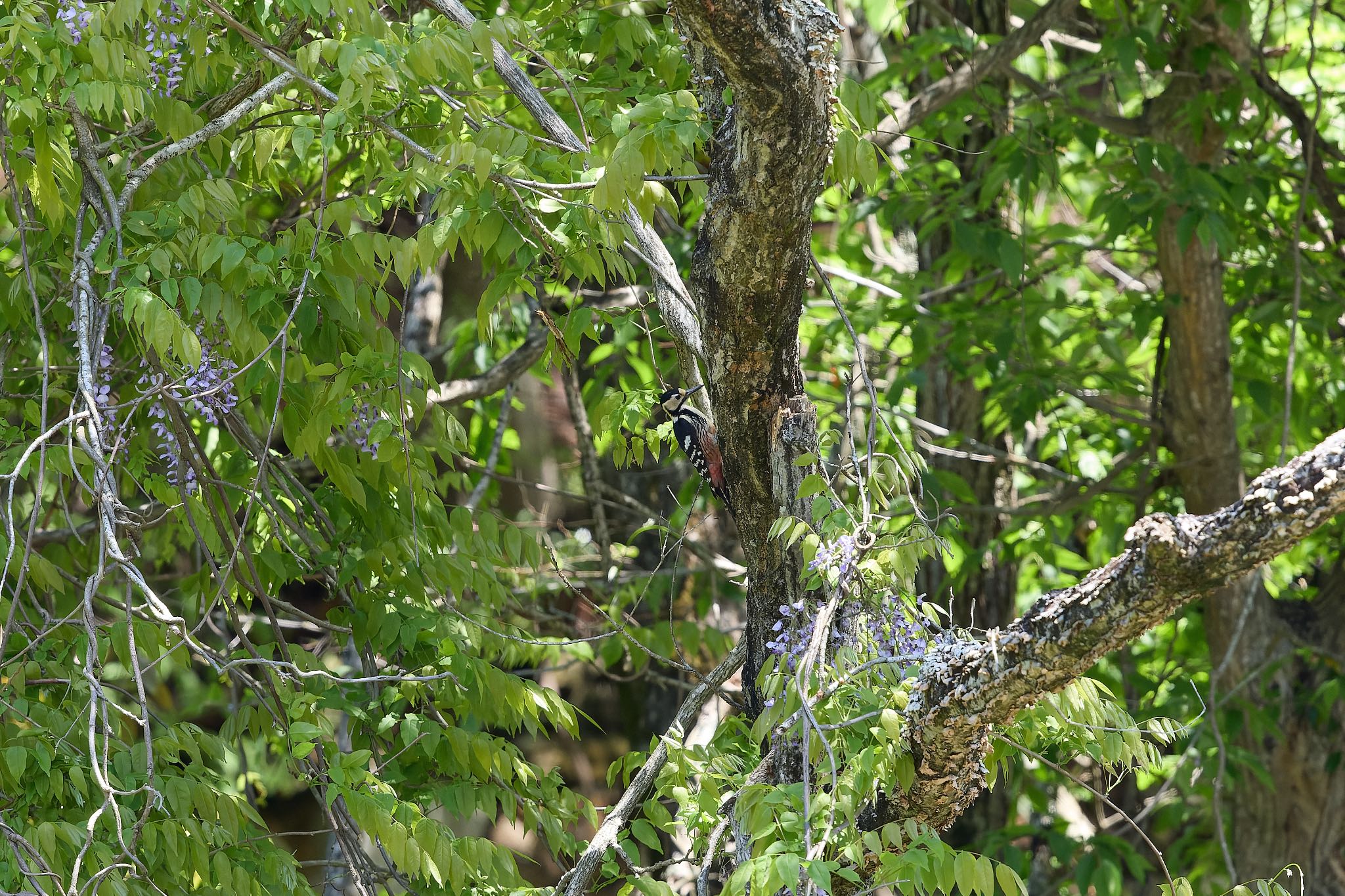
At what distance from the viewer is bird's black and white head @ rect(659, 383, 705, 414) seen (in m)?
2.63

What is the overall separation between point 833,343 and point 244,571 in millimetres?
2213

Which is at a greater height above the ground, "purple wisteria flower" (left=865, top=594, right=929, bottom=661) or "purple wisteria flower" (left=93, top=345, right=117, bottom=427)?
"purple wisteria flower" (left=865, top=594, right=929, bottom=661)

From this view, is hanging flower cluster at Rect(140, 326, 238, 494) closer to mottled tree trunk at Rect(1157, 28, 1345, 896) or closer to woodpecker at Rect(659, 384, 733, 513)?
woodpecker at Rect(659, 384, 733, 513)

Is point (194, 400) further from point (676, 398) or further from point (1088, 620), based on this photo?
point (1088, 620)

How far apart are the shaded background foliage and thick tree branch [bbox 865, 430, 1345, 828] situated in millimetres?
102

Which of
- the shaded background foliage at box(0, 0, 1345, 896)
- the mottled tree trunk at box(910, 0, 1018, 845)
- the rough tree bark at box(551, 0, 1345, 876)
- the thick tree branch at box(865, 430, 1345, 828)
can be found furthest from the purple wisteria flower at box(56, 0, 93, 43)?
the mottled tree trunk at box(910, 0, 1018, 845)

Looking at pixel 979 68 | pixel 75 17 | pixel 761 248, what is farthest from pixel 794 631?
pixel 979 68

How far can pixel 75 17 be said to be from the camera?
2.15m

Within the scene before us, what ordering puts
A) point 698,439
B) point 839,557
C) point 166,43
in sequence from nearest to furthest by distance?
1. point 839,557
2. point 166,43
3. point 698,439

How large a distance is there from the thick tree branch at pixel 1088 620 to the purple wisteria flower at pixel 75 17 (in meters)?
1.75

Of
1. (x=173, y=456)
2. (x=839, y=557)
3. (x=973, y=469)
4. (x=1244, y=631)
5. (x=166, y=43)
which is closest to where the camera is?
(x=839, y=557)

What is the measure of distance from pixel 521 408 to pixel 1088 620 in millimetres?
2550

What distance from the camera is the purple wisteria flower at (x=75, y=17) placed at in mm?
2115

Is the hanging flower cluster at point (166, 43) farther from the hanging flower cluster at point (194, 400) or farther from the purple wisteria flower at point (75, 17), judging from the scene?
the hanging flower cluster at point (194, 400)
